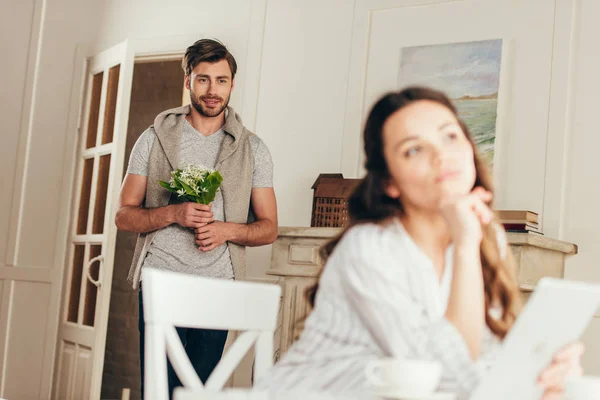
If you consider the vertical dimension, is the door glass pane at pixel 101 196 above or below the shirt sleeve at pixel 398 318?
above

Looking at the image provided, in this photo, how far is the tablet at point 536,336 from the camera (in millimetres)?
973

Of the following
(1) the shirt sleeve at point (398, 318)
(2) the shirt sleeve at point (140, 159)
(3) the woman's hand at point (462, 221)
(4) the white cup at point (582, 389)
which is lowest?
(4) the white cup at point (582, 389)

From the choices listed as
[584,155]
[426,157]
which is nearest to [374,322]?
[426,157]

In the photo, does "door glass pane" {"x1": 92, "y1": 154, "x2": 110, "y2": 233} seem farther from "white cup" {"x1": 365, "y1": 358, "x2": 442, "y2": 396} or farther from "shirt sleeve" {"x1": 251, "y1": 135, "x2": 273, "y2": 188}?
"white cup" {"x1": 365, "y1": 358, "x2": 442, "y2": 396}

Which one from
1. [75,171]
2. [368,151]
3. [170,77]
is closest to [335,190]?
[75,171]

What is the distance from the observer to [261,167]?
307 cm

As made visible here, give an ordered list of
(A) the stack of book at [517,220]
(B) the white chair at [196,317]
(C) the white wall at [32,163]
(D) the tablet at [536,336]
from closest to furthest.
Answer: (D) the tablet at [536,336] → (B) the white chair at [196,317] → (A) the stack of book at [517,220] → (C) the white wall at [32,163]

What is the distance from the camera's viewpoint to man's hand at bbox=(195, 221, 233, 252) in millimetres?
2808

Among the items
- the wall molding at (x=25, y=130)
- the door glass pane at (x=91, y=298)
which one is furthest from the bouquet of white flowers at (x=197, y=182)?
the wall molding at (x=25, y=130)

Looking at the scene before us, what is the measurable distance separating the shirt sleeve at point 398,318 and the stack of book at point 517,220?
2083mm

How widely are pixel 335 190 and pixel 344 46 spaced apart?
0.84 meters

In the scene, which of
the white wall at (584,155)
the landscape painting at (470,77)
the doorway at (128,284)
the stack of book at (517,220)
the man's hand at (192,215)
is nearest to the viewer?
the man's hand at (192,215)

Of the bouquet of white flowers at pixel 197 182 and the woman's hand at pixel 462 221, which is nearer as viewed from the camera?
the woman's hand at pixel 462 221

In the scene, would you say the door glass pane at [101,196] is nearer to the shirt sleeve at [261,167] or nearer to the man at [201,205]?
the man at [201,205]
